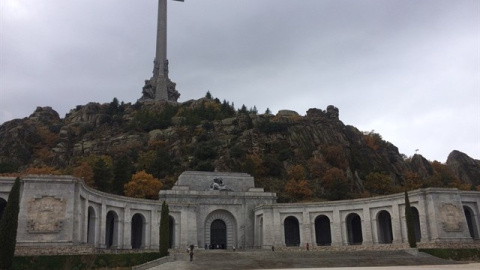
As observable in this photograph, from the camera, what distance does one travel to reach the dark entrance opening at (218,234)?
49.3 meters

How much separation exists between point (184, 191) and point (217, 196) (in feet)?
12.2

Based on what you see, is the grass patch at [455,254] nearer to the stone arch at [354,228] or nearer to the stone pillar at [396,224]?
the stone pillar at [396,224]

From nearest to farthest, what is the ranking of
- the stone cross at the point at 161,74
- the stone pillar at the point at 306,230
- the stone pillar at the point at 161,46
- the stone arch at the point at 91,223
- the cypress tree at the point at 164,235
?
the cypress tree at the point at 164,235, the stone arch at the point at 91,223, the stone pillar at the point at 306,230, the stone pillar at the point at 161,46, the stone cross at the point at 161,74

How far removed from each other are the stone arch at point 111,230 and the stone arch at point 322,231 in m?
21.8

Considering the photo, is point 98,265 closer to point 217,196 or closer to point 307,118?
point 217,196

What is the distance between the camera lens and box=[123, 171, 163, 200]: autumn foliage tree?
59084 mm

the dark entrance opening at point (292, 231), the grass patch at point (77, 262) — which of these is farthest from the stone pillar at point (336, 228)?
the grass patch at point (77, 262)

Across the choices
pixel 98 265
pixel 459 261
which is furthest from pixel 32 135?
pixel 459 261

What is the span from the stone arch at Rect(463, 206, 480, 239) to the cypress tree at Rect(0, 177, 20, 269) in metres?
37.9

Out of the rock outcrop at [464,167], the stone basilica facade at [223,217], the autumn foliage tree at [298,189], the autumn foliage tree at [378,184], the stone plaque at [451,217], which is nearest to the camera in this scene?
the stone basilica facade at [223,217]

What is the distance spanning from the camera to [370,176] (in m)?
76.9

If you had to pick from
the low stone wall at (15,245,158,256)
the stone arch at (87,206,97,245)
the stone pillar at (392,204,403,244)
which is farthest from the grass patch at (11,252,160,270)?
the stone pillar at (392,204,403,244)

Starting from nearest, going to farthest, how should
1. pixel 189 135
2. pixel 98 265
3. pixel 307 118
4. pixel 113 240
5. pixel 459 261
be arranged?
pixel 98 265 < pixel 459 261 < pixel 113 240 < pixel 189 135 < pixel 307 118

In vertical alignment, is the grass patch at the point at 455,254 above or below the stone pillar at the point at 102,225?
below
